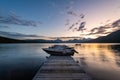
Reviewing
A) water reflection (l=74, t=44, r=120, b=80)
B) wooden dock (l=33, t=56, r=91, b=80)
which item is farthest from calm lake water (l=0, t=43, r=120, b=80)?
wooden dock (l=33, t=56, r=91, b=80)

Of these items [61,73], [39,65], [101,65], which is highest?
[61,73]

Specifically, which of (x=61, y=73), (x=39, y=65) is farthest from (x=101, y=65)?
(x=61, y=73)

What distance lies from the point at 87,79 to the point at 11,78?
26.8ft

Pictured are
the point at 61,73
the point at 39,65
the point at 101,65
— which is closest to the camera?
the point at 61,73

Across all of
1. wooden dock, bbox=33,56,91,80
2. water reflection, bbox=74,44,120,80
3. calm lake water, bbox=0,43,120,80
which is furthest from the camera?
water reflection, bbox=74,44,120,80

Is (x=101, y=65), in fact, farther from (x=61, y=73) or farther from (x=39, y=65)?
(x=61, y=73)

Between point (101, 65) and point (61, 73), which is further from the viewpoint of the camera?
point (101, 65)

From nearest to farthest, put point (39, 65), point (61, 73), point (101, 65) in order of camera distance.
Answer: point (61, 73) → point (39, 65) → point (101, 65)

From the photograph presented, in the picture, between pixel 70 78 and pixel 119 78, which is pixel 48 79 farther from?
pixel 119 78

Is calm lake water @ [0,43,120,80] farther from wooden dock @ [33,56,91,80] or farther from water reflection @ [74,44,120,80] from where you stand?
wooden dock @ [33,56,91,80]

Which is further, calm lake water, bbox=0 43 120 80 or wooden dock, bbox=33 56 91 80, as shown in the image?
calm lake water, bbox=0 43 120 80

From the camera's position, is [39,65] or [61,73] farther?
[39,65]

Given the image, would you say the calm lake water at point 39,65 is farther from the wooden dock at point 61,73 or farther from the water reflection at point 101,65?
the wooden dock at point 61,73

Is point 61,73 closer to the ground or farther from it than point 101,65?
farther from it
